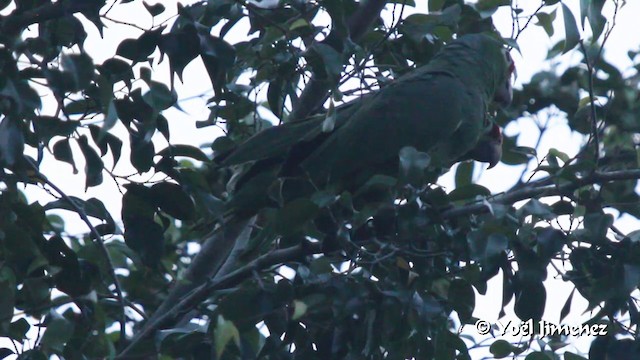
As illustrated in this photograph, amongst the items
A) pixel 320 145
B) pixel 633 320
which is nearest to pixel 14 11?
pixel 320 145

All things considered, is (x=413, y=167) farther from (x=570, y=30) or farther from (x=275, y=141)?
(x=275, y=141)

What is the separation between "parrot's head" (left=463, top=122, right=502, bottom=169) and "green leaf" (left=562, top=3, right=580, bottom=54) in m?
0.92

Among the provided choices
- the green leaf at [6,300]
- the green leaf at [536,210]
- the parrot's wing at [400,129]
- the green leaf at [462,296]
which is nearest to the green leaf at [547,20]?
the parrot's wing at [400,129]

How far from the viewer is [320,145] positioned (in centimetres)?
289

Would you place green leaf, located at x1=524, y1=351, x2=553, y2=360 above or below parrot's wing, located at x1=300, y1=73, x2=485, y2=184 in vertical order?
below

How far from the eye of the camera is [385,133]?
2.92 meters

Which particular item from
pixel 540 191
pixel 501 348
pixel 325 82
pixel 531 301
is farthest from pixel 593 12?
pixel 501 348

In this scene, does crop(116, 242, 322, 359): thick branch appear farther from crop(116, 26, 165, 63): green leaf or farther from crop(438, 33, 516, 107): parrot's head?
crop(438, 33, 516, 107): parrot's head

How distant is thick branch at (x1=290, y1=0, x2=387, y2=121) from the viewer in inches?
109

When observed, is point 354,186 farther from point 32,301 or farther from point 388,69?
point 32,301

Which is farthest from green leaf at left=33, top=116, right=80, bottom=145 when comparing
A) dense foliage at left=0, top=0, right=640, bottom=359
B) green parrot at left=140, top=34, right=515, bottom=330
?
green parrot at left=140, top=34, right=515, bottom=330

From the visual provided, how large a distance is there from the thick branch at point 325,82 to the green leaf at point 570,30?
2.22 feet

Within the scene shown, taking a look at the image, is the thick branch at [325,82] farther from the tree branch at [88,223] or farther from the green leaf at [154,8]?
the tree branch at [88,223]

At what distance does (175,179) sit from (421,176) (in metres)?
0.73
